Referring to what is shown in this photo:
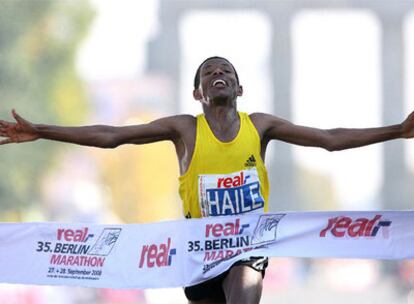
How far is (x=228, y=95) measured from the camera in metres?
6.91

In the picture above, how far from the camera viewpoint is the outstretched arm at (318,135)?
6945mm

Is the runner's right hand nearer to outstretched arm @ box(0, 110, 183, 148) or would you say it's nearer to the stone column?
outstretched arm @ box(0, 110, 183, 148)

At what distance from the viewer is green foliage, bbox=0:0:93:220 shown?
1331 inches

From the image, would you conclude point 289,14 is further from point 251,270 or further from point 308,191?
point 251,270

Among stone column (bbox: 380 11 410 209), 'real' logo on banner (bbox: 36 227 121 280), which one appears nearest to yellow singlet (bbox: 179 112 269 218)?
'real' logo on banner (bbox: 36 227 121 280)

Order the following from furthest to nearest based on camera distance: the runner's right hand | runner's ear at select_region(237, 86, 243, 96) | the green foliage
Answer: the green foliage < runner's ear at select_region(237, 86, 243, 96) < the runner's right hand

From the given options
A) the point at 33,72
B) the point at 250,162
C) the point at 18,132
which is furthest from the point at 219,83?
the point at 33,72

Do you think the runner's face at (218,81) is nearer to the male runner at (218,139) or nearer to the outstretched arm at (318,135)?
the male runner at (218,139)

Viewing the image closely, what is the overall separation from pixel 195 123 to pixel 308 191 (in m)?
79.5

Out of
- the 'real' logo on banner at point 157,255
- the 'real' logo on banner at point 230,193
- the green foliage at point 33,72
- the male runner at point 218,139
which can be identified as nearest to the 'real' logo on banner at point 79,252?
the 'real' logo on banner at point 157,255

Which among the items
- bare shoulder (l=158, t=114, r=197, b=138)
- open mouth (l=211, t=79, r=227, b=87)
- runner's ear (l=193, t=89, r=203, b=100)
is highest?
open mouth (l=211, t=79, r=227, b=87)

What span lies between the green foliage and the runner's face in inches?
967

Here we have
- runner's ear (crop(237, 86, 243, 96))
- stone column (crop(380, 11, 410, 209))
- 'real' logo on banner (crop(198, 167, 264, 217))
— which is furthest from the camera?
stone column (crop(380, 11, 410, 209))

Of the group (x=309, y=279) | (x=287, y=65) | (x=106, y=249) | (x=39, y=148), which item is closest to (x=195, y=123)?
(x=106, y=249)
